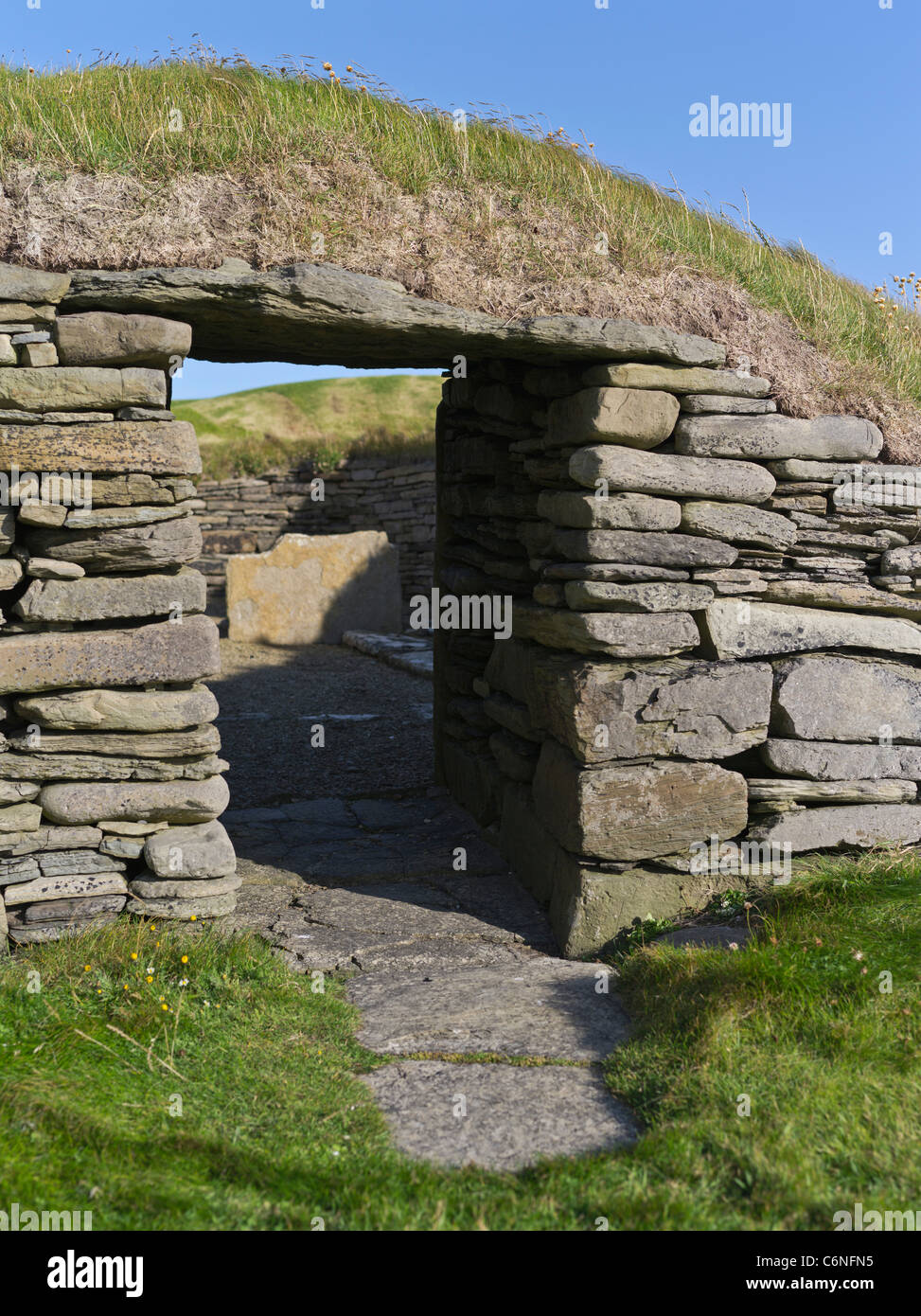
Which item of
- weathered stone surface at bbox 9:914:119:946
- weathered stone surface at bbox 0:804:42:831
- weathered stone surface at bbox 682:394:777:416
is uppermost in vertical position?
weathered stone surface at bbox 682:394:777:416

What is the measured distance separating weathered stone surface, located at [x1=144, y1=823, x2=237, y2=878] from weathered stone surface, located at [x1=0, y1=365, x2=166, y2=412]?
68.1 inches

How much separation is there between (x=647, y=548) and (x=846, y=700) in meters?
1.24

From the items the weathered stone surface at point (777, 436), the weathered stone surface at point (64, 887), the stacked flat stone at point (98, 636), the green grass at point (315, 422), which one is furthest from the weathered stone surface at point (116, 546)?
the green grass at point (315, 422)

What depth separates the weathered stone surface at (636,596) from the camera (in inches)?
193

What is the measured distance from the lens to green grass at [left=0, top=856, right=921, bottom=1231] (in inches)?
113

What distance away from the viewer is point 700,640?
16.9ft

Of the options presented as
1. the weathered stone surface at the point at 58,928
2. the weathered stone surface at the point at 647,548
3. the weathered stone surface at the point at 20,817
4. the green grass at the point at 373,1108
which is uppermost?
the weathered stone surface at the point at 647,548

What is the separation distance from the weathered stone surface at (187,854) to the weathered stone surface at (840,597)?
277cm

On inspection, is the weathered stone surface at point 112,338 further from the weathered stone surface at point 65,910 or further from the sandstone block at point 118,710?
the weathered stone surface at point 65,910

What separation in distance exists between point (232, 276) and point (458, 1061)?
311cm

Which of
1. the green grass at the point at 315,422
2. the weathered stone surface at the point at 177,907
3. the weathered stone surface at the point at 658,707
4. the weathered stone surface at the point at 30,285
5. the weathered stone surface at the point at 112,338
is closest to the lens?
the weathered stone surface at the point at 30,285

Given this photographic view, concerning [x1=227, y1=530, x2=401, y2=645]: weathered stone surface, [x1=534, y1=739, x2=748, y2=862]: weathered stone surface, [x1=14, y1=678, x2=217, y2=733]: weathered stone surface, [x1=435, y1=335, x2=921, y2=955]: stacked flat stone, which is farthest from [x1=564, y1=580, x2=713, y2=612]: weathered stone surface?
[x1=227, y1=530, x2=401, y2=645]: weathered stone surface

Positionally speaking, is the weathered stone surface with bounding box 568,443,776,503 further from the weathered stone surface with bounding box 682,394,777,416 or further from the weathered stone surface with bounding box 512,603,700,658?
the weathered stone surface with bounding box 512,603,700,658

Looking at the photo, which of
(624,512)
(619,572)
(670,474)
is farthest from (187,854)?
(670,474)
